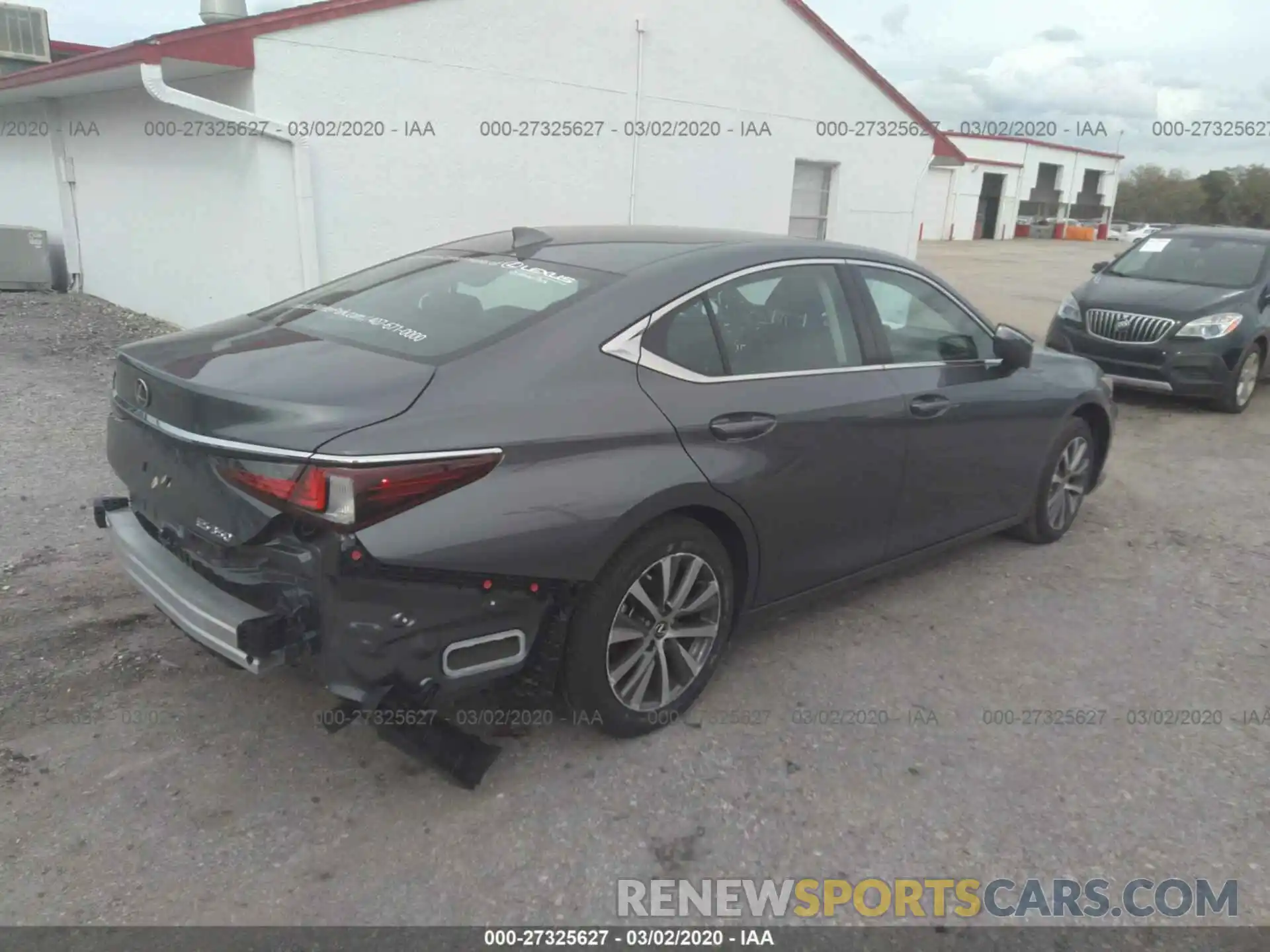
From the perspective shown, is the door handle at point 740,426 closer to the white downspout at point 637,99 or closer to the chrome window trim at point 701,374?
the chrome window trim at point 701,374

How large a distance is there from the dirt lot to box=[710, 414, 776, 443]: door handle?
1003mm

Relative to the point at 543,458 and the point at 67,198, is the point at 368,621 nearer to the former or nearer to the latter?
the point at 543,458

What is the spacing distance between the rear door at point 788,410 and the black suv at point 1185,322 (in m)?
5.88

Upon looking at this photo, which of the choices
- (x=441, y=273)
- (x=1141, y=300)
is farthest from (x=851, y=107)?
(x=441, y=273)

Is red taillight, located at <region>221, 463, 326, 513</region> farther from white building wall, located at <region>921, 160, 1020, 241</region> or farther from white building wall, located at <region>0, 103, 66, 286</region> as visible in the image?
white building wall, located at <region>921, 160, 1020, 241</region>

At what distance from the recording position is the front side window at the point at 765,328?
10.6 ft

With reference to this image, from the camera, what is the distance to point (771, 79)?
476 inches

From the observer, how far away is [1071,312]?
923 centimetres

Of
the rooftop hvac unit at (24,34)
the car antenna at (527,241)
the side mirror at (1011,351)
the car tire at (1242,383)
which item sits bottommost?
the car tire at (1242,383)

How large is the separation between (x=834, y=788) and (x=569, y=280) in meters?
1.88

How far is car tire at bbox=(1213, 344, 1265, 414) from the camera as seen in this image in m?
8.51

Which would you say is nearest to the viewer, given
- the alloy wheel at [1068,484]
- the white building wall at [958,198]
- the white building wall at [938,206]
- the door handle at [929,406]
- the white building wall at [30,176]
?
the door handle at [929,406]

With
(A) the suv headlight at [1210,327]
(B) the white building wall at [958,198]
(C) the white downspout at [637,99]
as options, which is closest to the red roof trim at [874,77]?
(C) the white downspout at [637,99]

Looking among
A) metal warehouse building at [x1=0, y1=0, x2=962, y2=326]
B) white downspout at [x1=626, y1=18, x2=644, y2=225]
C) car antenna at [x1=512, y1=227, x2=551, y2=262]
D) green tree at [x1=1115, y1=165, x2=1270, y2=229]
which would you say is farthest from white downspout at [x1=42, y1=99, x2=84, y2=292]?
green tree at [x1=1115, y1=165, x2=1270, y2=229]
